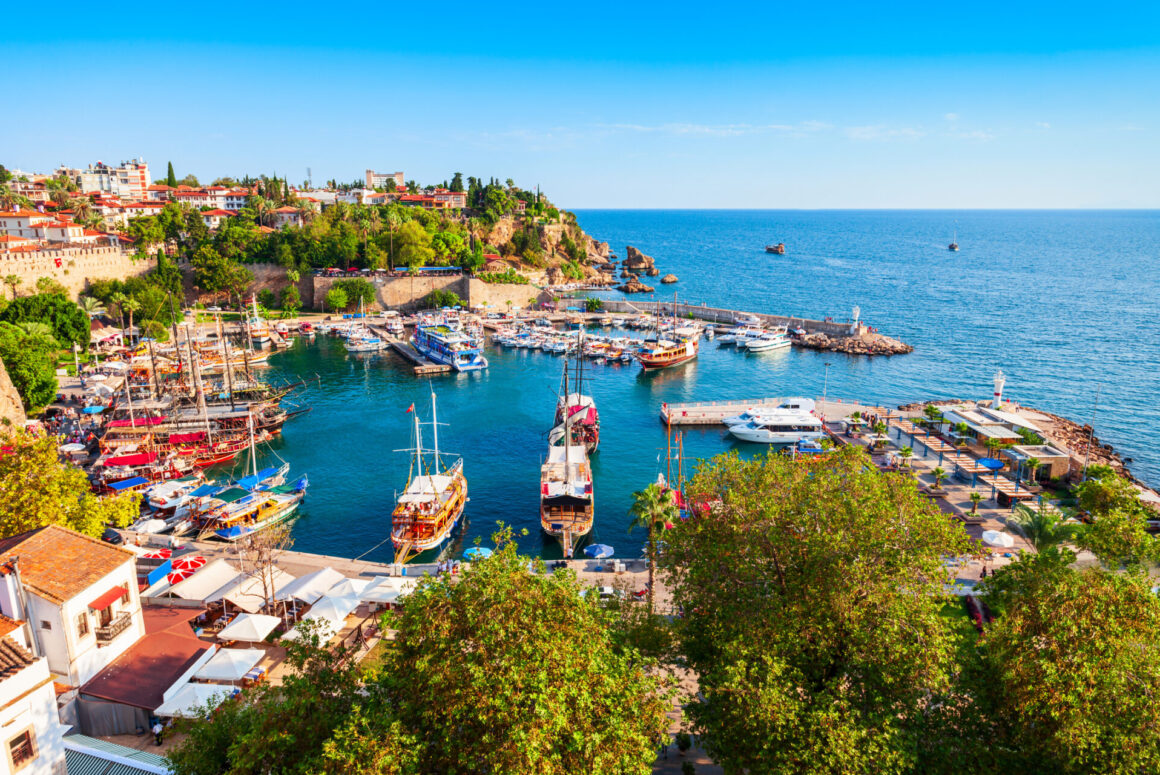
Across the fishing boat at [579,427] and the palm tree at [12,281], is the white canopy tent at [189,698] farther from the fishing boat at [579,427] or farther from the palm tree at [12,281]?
the palm tree at [12,281]

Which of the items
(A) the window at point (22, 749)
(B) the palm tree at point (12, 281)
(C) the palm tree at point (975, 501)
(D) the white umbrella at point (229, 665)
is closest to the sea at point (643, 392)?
(D) the white umbrella at point (229, 665)

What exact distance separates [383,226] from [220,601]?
307 ft

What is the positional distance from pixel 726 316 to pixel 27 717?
91735 mm

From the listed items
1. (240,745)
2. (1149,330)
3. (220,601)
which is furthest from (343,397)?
(1149,330)

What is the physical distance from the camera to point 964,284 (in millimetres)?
142750

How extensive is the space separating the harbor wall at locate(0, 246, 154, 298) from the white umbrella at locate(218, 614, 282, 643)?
226 ft

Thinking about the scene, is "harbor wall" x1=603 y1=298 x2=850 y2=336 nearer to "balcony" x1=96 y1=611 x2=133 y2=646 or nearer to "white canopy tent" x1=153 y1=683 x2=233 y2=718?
"white canopy tent" x1=153 y1=683 x2=233 y2=718

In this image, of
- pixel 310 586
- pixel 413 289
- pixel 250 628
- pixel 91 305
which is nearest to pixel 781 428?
pixel 310 586

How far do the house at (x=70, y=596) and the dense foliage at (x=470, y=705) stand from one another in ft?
24.4

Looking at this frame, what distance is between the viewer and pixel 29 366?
50.2 m

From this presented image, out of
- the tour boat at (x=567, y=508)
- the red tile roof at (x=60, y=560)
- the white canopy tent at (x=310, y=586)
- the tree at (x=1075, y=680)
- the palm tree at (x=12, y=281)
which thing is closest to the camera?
the tree at (x=1075, y=680)

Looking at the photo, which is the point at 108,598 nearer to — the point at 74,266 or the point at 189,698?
the point at 189,698

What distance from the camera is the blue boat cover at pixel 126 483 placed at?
40.1 metres

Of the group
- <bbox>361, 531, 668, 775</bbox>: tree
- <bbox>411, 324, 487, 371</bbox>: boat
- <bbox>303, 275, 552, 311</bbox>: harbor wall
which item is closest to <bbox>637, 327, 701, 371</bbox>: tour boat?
<bbox>411, 324, 487, 371</bbox>: boat
